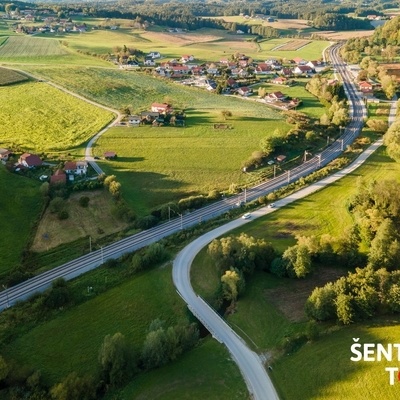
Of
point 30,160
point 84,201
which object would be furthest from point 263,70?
point 84,201

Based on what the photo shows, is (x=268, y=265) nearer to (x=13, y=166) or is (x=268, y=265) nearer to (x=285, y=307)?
(x=285, y=307)

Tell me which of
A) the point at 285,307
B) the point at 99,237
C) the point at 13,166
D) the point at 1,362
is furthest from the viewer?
the point at 13,166

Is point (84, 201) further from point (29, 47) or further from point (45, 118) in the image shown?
point (29, 47)

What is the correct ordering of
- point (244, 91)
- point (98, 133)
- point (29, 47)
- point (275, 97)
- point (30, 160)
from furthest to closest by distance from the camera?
point (29, 47) → point (244, 91) → point (275, 97) → point (98, 133) → point (30, 160)

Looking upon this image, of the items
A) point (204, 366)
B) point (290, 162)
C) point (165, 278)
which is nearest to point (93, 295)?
point (165, 278)

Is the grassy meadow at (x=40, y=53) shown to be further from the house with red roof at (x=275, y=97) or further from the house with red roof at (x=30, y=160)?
the house with red roof at (x=30, y=160)
